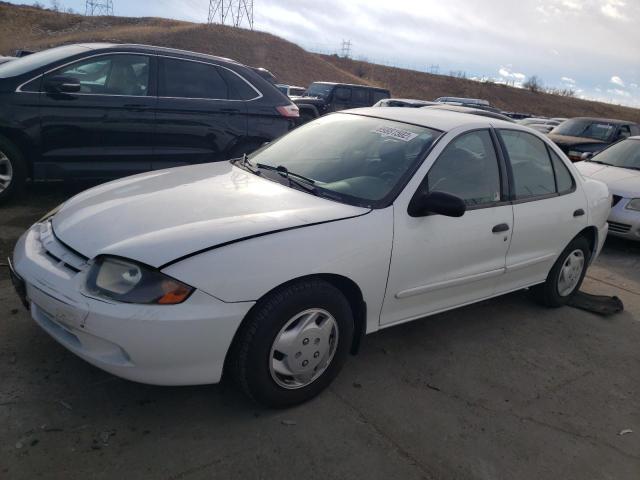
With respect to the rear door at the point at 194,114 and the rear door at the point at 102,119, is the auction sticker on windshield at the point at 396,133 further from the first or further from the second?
the rear door at the point at 102,119

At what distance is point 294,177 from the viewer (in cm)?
338

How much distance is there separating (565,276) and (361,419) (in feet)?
8.84

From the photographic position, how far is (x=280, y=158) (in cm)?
371

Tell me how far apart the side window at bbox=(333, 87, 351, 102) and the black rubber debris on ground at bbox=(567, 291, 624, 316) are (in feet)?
43.1

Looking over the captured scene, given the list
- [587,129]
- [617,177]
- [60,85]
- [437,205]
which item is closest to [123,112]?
[60,85]

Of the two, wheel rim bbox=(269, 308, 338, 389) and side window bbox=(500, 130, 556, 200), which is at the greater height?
side window bbox=(500, 130, 556, 200)

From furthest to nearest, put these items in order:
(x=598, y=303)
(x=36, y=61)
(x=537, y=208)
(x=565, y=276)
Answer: (x=36, y=61)
(x=598, y=303)
(x=565, y=276)
(x=537, y=208)

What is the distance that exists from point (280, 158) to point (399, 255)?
1.22 meters

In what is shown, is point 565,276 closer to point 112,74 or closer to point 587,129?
point 112,74

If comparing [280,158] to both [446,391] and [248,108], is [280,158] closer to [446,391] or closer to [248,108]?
[446,391]

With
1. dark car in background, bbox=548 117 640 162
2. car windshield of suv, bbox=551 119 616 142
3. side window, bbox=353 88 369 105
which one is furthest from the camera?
side window, bbox=353 88 369 105

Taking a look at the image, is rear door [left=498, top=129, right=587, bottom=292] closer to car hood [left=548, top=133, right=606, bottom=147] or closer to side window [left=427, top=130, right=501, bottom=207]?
side window [left=427, top=130, right=501, bottom=207]

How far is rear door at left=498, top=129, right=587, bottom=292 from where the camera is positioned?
3844 mm

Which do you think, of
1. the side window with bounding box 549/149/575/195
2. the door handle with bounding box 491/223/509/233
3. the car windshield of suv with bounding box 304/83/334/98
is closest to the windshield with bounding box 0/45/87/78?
the door handle with bounding box 491/223/509/233
